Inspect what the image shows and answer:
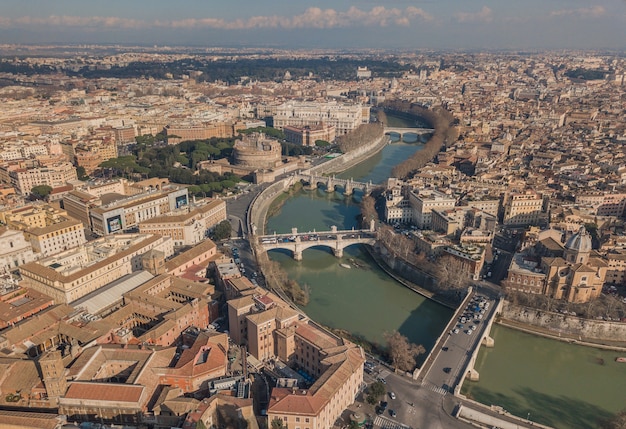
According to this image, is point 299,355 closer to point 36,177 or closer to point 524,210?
point 524,210

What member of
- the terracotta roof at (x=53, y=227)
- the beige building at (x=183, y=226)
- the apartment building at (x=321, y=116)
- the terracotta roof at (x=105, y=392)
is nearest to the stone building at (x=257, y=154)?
the apartment building at (x=321, y=116)

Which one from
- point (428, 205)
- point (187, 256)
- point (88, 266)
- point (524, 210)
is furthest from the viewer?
point (524, 210)

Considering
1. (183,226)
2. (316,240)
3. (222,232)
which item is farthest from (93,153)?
(316,240)

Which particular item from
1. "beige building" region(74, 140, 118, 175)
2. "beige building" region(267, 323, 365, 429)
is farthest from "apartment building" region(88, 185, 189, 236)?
"beige building" region(267, 323, 365, 429)

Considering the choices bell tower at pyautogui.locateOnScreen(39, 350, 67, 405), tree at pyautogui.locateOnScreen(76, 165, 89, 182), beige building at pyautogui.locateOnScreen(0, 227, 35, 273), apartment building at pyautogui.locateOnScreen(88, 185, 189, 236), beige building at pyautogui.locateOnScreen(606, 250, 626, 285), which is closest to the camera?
bell tower at pyautogui.locateOnScreen(39, 350, 67, 405)

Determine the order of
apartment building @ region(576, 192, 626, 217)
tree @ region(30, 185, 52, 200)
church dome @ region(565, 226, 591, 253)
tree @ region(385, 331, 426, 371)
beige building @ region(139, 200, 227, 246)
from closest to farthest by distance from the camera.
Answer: tree @ region(385, 331, 426, 371)
church dome @ region(565, 226, 591, 253)
beige building @ region(139, 200, 227, 246)
apartment building @ region(576, 192, 626, 217)
tree @ region(30, 185, 52, 200)

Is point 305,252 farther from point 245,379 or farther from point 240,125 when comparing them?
point 240,125

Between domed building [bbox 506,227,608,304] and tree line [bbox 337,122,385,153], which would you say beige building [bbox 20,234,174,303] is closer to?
domed building [bbox 506,227,608,304]
